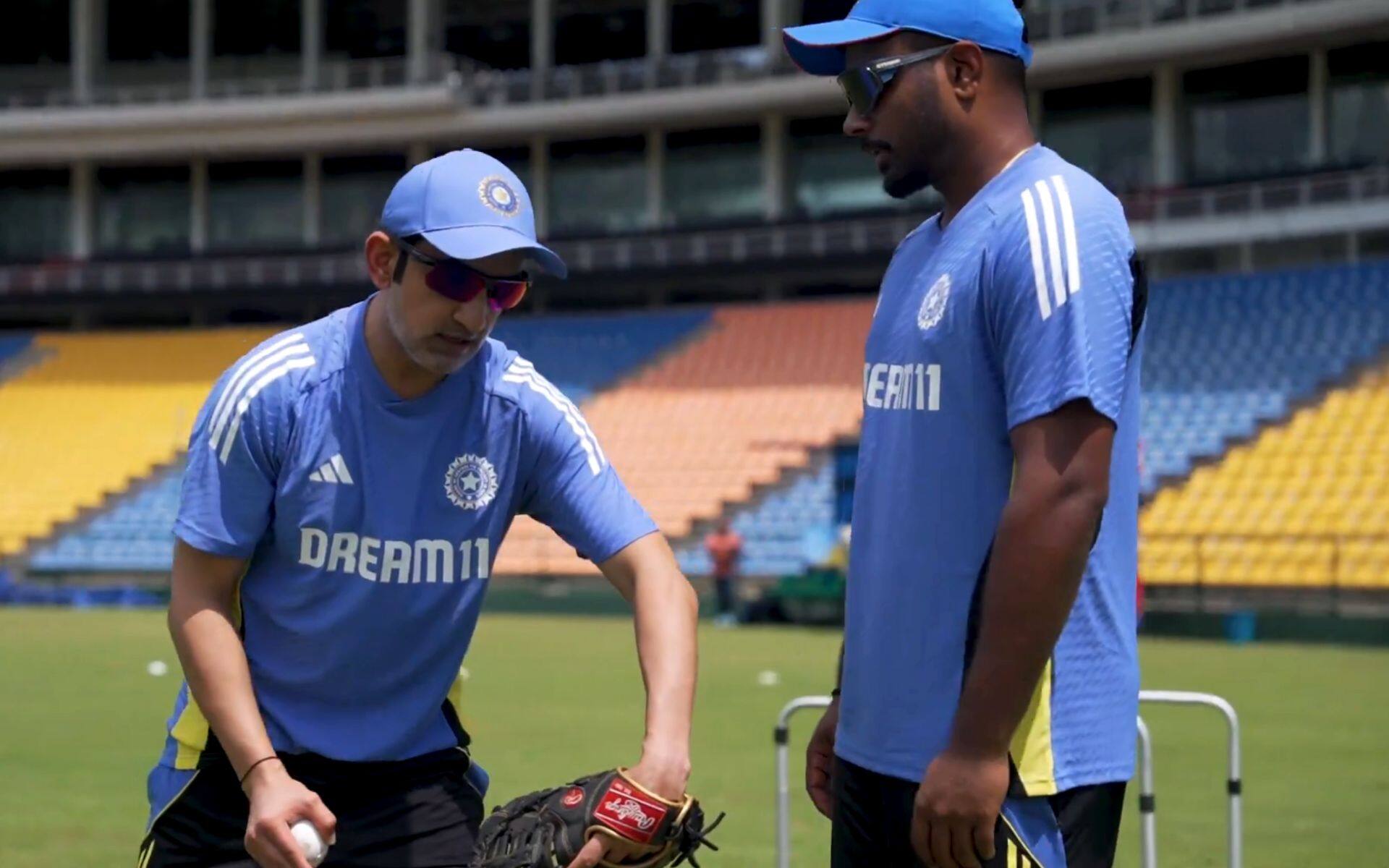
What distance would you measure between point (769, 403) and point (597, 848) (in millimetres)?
30824

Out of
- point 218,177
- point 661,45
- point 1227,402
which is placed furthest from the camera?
point 218,177

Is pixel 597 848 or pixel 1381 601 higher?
pixel 597 848

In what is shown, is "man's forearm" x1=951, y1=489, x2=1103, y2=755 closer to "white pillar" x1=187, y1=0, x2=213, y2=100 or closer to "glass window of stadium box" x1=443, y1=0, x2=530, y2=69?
"glass window of stadium box" x1=443, y1=0, x2=530, y2=69

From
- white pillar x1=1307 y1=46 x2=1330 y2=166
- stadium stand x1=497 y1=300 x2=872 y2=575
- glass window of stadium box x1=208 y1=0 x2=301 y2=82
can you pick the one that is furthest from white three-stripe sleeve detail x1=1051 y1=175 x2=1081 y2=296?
glass window of stadium box x1=208 y1=0 x2=301 y2=82

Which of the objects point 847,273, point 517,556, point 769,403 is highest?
point 847,273

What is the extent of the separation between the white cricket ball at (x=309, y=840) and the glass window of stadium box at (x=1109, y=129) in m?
33.1

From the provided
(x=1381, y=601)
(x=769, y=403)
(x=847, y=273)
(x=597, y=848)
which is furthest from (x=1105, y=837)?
(x=847, y=273)

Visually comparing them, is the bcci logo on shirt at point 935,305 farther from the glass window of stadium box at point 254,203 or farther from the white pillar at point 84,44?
the white pillar at point 84,44

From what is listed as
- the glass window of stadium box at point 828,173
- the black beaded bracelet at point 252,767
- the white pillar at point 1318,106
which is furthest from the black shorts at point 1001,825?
the glass window of stadium box at point 828,173

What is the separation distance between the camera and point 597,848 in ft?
10.6

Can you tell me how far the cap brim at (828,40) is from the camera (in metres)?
3.38

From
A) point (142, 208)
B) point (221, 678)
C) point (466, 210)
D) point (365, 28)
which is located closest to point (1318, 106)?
point (365, 28)

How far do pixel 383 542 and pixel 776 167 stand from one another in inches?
1438

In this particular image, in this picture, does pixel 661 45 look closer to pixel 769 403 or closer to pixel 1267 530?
pixel 769 403
